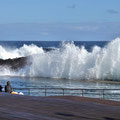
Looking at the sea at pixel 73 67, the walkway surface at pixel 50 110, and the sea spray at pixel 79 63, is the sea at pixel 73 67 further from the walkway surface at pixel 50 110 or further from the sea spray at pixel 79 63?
the walkway surface at pixel 50 110

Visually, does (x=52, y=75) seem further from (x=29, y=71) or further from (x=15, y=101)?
(x=15, y=101)

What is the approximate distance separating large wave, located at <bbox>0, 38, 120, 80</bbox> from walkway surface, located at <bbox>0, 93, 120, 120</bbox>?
25.4 m

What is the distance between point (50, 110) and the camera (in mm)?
13789

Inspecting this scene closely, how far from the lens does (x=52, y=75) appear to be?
4600 centimetres

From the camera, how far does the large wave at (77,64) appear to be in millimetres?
42719

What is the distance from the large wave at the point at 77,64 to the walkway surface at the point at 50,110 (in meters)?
25.4

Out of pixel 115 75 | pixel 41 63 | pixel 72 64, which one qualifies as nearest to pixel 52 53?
pixel 41 63

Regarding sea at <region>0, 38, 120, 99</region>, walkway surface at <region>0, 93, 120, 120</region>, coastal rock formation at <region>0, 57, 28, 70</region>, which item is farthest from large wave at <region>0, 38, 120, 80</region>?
walkway surface at <region>0, 93, 120, 120</region>

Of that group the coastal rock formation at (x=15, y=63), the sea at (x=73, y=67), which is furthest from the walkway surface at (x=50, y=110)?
the coastal rock formation at (x=15, y=63)

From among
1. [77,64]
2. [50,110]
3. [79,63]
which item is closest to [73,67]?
[77,64]

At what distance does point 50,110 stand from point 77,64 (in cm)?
3300

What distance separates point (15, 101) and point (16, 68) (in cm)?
3464

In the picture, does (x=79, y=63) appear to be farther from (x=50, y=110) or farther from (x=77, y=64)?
(x=50, y=110)

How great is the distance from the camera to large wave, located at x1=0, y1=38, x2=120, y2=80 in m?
42.7
